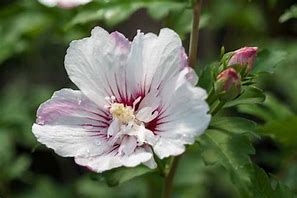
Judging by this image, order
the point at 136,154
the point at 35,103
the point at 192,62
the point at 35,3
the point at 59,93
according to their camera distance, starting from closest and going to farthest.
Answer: the point at 136,154 → the point at 59,93 → the point at 192,62 → the point at 35,3 → the point at 35,103

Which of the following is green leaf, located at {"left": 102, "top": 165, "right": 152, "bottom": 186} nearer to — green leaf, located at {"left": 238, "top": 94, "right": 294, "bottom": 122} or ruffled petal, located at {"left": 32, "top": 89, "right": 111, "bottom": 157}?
ruffled petal, located at {"left": 32, "top": 89, "right": 111, "bottom": 157}

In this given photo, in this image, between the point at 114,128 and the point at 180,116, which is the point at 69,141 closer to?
the point at 114,128

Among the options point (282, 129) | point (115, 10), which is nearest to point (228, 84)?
point (282, 129)

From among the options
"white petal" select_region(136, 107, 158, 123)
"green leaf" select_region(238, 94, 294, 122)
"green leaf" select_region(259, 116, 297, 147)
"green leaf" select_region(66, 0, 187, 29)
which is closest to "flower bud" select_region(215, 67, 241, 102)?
"white petal" select_region(136, 107, 158, 123)

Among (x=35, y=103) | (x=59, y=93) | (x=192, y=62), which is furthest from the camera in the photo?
(x=35, y=103)

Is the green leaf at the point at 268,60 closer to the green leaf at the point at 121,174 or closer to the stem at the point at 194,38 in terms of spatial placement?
the stem at the point at 194,38

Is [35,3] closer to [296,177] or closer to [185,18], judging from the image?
[185,18]

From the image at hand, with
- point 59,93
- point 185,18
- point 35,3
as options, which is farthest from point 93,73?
point 35,3
